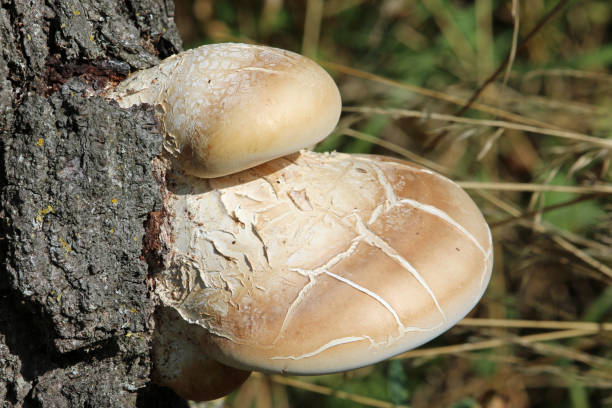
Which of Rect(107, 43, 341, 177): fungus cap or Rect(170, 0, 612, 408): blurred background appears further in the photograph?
Rect(170, 0, 612, 408): blurred background

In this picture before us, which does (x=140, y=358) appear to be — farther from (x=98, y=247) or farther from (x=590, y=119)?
(x=590, y=119)

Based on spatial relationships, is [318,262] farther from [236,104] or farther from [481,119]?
[481,119]

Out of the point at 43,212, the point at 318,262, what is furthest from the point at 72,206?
the point at 318,262

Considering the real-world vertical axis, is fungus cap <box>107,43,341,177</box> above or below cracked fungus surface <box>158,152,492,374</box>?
above

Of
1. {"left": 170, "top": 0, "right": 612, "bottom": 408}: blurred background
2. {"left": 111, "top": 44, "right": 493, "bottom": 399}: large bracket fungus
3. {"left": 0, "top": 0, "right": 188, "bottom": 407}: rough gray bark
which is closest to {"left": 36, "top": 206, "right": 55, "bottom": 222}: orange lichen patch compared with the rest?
{"left": 0, "top": 0, "right": 188, "bottom": 407}: rough gray bark

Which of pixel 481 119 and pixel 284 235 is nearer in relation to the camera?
pixel 284 235

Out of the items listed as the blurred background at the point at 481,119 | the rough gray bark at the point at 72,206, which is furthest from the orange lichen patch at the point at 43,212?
the blurred background at the point at 481,119

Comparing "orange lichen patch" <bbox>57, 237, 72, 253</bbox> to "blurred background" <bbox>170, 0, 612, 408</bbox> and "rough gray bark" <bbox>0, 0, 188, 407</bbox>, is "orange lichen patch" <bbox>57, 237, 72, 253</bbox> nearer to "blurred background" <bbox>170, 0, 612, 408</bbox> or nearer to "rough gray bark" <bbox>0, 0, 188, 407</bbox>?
"rough gray bark" <bbox>0, 0, 188, 407</bbox>
